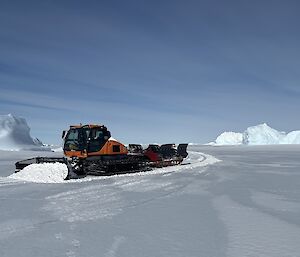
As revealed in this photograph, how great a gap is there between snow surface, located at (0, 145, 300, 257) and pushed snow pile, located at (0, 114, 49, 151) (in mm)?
Answer: 57999

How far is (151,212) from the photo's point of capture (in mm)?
7504

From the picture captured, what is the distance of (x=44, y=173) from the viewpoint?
13078 mm

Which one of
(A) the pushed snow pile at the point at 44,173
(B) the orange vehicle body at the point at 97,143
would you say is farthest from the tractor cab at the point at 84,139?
(A) the pushed snow pile at the point at 44,173

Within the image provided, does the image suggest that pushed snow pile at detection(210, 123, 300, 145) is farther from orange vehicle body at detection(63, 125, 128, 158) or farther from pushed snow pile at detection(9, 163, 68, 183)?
pushed snow pile at detection(9, 163, 68, 183)

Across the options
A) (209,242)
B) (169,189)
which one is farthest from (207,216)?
(169,189)

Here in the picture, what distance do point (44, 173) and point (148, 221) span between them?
744 centimetres

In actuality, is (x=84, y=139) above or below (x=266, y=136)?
below

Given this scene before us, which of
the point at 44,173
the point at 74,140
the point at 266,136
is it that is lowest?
the point at 44,173

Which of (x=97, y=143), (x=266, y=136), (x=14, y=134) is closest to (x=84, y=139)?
(x=97, y=143)

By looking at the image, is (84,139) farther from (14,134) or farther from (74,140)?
(14,134)

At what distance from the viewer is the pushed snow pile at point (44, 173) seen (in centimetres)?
1292

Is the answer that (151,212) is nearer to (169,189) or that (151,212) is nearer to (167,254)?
(167,254)

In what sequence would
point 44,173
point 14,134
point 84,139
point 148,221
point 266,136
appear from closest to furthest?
point 148,221 < point 44,173 < point 84,139 < point 14,134 < point 266,136

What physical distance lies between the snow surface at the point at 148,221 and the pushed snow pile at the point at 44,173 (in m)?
1.42
